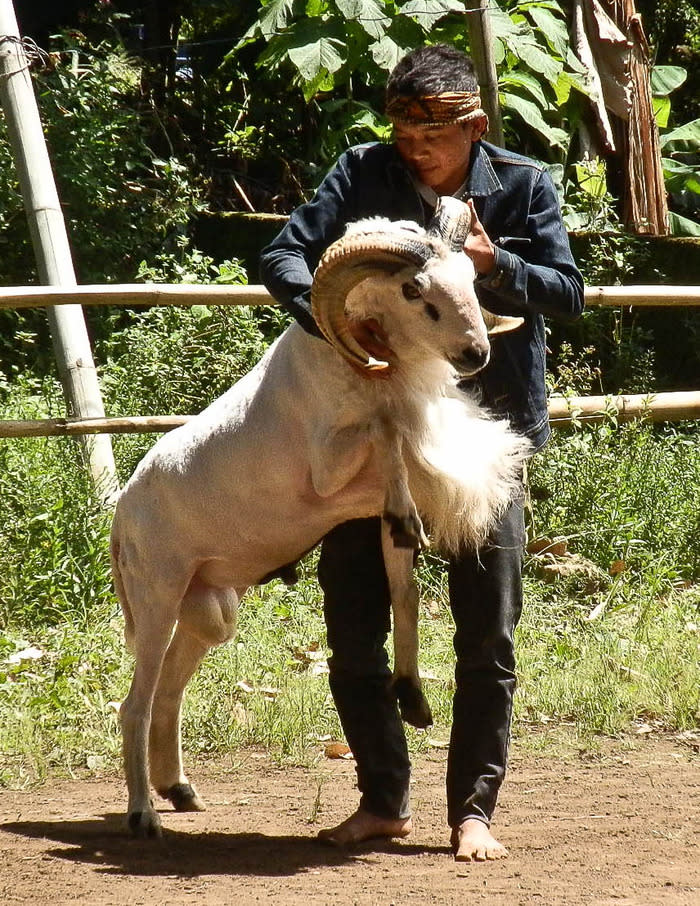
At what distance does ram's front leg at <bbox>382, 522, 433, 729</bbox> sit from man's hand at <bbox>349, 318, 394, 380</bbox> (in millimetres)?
531

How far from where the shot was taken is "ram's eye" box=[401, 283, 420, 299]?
11.5ft

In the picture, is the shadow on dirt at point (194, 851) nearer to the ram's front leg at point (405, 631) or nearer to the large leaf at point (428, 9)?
the ram's front leg at point (405, 631)

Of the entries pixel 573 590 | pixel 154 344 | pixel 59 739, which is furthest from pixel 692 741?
pixel 154 344

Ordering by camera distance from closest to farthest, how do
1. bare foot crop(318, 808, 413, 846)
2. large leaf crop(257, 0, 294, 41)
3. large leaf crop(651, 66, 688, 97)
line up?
bare foot crop(318, 808, 413, 846) → large leaf crop(257, 0, 294, 41) → large leaf crop(651, 66, 688, 97)

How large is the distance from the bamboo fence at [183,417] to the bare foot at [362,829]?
301 cm

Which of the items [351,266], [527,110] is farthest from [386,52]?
[351,266]

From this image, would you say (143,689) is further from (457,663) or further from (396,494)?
(396,494)

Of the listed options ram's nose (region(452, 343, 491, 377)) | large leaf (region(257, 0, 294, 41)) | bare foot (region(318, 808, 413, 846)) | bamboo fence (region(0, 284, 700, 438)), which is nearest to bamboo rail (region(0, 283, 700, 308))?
bamboo fence (region(0, 284, 700, 438))

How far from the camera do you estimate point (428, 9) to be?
9.19 meters

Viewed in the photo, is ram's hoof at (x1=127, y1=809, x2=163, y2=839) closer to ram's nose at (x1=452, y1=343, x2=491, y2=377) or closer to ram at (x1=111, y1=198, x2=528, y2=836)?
ram at (x1=111, y1=198, x2=528, y2=836)

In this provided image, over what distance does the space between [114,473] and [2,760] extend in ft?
7.24

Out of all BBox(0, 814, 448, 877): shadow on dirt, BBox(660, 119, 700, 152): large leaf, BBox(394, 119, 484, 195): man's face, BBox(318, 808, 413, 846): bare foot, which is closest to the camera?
BBox(394, 119, 484, 195): man's face

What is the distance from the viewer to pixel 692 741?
16.5 feet

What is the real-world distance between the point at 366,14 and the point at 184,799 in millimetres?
6807
